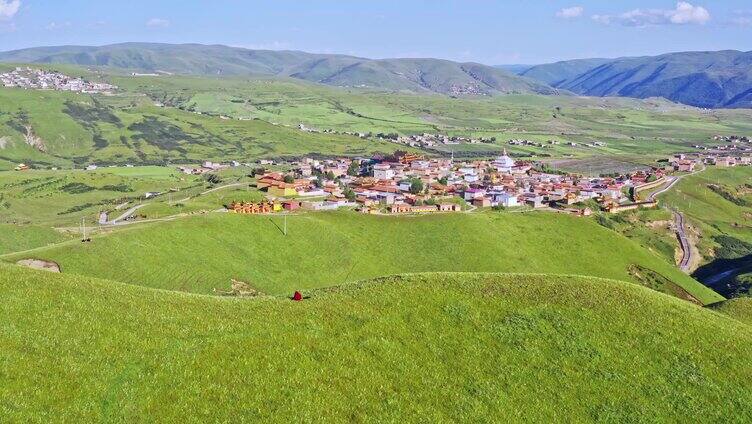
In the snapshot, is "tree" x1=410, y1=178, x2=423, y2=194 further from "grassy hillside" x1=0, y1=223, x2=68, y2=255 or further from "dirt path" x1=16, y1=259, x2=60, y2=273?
"dirt path" x1=16, y1=259, x2=60, y2=273

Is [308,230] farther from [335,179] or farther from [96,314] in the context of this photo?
[335,179]

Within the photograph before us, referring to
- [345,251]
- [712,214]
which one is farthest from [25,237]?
[712,214]

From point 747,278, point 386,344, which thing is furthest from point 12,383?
point 747,278

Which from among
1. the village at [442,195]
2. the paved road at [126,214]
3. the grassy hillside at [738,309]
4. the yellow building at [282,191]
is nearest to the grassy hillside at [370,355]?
the grassy hillside at [738,309]

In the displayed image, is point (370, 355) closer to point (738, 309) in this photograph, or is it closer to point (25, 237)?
point (738, 309)

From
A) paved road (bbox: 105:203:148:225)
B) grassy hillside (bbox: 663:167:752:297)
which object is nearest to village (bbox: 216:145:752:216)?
grassy hillside (bbox: 663:167:752:297)

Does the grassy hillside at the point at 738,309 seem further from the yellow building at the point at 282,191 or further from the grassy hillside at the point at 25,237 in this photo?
the yellow building at the point at 282,191
